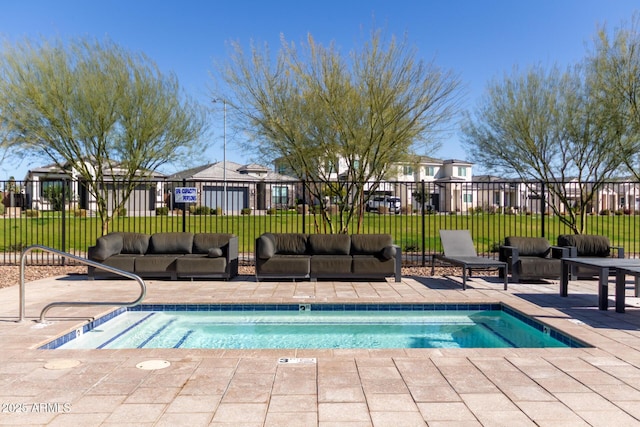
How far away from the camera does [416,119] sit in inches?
399

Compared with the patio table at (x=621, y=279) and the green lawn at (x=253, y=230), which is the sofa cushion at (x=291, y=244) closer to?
the green lawn at (x=253, y=230)

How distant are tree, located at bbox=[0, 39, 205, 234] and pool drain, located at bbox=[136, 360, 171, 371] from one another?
7794 mm

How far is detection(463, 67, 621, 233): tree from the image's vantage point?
36.3ft

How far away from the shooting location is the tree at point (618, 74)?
30.5ft

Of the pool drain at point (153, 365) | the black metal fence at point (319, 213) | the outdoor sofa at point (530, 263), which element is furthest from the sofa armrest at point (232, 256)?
the outdoor sofa at point (530, 263)

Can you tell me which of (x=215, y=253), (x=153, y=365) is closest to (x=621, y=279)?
(x=153, y=365)

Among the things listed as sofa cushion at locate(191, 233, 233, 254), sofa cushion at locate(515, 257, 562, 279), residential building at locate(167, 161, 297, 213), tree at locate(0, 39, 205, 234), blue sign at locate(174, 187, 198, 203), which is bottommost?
sofa cushion at locate(515, 257, 562, 279)

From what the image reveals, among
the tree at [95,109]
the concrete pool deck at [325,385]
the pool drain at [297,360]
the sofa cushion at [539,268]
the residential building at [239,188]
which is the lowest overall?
the pool drain at [297,360]

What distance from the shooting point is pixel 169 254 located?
9.27 metres

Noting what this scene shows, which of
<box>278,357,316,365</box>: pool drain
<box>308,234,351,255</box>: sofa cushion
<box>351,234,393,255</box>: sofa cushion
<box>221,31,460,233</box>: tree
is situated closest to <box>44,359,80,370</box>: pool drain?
<box>278,357,316,365</box>: pool drain

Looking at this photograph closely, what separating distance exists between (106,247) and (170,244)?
1190 mm

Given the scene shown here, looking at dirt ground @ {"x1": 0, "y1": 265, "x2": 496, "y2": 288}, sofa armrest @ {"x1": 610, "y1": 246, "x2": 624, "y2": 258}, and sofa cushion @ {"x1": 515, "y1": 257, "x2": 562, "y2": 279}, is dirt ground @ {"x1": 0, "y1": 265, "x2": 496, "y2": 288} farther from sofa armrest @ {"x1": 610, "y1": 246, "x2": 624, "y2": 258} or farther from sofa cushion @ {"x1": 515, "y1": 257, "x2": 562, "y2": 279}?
sofa armrest @ {"x1": 610, "y1": 246, "x2": 624, "y2": 258}

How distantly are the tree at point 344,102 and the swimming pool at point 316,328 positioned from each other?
4.67 metres

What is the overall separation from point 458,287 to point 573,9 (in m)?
7.24
